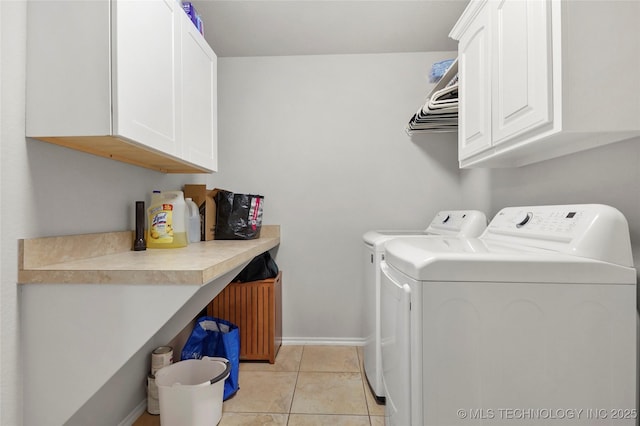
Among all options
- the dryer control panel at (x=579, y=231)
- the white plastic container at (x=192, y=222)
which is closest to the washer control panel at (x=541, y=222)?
the dryer control panel at (x=579, y=231)

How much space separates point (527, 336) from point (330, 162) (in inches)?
82.5

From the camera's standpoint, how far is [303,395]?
2090 millimetres

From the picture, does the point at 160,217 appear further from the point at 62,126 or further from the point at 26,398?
the point at 26,398

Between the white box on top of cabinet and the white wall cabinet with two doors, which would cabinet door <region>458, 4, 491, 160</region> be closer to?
the white box on top of cabinet

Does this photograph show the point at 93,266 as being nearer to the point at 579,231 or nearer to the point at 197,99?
the point at 197,99

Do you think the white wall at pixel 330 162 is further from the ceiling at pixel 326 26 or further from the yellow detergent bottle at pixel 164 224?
the yellow detergent bottle at pixel 164 224

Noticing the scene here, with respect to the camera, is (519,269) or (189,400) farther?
(189,400)

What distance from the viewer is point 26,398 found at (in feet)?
3.88

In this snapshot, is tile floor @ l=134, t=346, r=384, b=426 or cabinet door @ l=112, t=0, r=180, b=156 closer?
cabinet door @ l=112, t=0, r=180, b=156

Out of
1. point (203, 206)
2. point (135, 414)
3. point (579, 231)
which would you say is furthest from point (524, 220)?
point (135, 414)

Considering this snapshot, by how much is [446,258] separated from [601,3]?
89 cm

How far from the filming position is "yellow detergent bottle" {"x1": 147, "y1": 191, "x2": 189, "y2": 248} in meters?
1.83

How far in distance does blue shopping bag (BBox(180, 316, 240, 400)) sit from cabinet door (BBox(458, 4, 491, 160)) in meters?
1.67

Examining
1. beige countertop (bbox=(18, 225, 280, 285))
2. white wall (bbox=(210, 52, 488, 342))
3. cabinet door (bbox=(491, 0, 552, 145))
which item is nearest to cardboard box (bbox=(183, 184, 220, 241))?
white wall (bbox=(210, 52, 488, 342))
